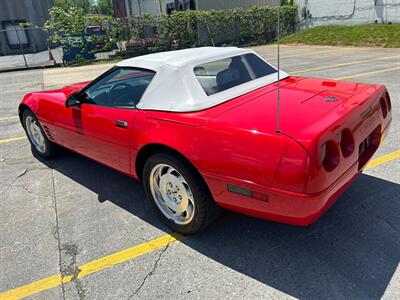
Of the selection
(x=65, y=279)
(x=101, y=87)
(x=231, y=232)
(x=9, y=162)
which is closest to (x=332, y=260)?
(x=231, y=232)

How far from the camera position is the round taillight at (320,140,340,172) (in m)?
2.17

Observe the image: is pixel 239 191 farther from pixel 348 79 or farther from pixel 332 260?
pixel 348 79

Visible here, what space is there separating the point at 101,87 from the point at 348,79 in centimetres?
705

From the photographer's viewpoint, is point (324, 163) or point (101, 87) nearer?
point (324, 163)

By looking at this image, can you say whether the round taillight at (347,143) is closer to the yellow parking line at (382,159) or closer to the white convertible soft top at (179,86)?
the white convertible soft top at (179,86)

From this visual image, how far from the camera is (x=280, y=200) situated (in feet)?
7.17

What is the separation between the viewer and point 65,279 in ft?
8.47

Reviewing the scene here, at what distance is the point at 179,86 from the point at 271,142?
3.61ft

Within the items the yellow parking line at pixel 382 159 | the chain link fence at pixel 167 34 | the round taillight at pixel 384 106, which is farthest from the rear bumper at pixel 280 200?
the chain link fence at pixel 167 34

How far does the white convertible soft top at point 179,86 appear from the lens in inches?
111

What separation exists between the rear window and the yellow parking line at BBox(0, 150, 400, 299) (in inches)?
52.2

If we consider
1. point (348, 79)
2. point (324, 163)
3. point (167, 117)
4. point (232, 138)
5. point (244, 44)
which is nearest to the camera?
point (324, 163)

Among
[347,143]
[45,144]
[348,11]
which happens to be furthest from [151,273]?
[348,11]

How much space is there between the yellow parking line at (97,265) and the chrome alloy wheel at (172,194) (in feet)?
0.64
